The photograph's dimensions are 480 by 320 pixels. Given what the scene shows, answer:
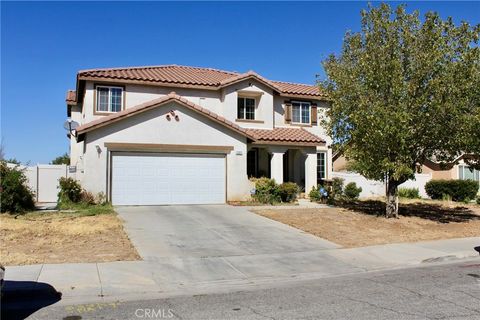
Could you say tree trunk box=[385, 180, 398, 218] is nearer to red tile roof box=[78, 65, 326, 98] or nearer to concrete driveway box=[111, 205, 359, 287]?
concrete driveway box=[111, 205, 359, 287]

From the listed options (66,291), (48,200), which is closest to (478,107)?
(66,291)

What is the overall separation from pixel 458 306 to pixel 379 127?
31.2 ft

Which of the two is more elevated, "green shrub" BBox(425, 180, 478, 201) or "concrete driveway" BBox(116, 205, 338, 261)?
"green shrub" BBox(425, 180, 478, 201)

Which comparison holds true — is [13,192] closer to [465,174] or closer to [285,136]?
[285,136]

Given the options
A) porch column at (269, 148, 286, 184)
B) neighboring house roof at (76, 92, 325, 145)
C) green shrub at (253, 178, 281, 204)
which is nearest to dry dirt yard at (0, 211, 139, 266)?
neighboring house roof at (76, 92, 325, 145)

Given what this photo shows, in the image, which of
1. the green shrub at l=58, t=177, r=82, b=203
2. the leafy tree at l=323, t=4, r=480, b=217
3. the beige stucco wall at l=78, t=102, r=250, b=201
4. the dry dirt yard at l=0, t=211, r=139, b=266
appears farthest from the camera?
the beige stucco wall at l=78, t=102, r=250, b=201

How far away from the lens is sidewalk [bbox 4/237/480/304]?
807 cm

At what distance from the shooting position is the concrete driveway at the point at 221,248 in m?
9.80

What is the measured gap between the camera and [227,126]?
2123 centimetres

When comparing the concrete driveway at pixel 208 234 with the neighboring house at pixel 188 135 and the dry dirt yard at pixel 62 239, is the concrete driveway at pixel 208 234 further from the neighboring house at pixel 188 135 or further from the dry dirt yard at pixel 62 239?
the neighboring house at pixel 188 135

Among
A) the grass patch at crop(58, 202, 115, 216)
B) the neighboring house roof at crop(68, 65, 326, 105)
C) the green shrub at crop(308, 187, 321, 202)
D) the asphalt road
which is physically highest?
the neighboring house roof at crop(68, 65, 326, 105)

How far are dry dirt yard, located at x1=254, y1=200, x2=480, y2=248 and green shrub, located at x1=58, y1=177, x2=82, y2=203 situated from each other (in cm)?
715

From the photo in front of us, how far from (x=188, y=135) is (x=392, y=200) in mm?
8765

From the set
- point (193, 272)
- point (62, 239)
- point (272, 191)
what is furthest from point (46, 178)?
point (193, 272)
